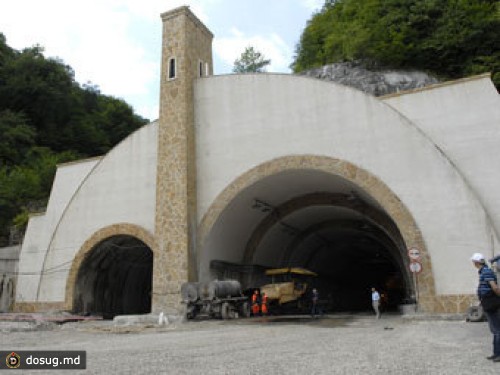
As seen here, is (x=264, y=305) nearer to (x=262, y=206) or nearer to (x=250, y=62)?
(x=262, y=206)

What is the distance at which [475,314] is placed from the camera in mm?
11023

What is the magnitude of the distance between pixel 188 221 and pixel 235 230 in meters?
2.76

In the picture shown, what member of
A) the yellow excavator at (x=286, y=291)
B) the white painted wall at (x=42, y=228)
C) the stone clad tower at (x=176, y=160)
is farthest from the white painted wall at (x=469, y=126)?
the white painted wall at (x=42, y=228)

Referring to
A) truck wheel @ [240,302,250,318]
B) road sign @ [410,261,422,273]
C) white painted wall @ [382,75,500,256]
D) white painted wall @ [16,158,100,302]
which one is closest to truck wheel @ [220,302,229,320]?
truck wheel @ [240,302,250,318]

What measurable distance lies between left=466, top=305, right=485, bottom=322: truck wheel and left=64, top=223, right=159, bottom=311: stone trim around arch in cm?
1089

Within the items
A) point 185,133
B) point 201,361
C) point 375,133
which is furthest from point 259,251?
point 201,361

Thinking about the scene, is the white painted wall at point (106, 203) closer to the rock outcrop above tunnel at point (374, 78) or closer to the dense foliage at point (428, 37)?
the rock outcrop above tunnel at point (374, 78)

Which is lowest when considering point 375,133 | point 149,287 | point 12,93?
point 149,287

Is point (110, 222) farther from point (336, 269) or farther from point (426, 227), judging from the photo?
point (336, 269)

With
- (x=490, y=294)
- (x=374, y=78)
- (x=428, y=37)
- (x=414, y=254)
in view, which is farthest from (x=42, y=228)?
(x=428, y=37)

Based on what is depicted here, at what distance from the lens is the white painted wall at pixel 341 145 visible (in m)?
12.3

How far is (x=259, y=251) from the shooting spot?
19.5 m

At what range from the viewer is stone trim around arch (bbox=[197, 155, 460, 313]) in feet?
40.1

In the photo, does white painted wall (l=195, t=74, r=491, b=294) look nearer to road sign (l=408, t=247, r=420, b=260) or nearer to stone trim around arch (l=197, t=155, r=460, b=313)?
stone trim around arch (l=197, t=155, r=460, b=313)
